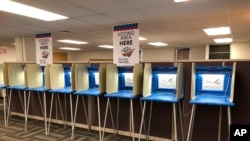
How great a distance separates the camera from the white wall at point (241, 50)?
27.0 feet

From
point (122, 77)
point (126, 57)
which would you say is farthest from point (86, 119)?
point (126, 57)

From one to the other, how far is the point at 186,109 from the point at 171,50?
26.6 feet

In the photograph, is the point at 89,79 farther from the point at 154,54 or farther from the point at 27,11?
the point at 154,54

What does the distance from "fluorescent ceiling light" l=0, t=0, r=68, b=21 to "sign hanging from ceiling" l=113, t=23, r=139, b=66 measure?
1092mm

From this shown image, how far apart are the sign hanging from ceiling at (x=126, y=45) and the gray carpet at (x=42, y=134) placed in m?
1.33

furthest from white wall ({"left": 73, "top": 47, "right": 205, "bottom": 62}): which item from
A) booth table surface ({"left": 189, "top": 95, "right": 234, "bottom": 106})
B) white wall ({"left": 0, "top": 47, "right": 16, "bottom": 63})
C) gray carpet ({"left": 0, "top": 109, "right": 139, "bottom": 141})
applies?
booth table surface ({"left": 189, "top": 95, "right": 234, "bottom": 106})

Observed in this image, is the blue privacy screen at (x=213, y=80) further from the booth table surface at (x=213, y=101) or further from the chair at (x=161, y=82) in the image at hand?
the chair at (x=161, y=82)

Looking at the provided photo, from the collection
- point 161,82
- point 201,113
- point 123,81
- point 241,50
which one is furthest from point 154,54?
point 201,113

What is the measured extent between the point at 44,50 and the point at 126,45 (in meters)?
2.13

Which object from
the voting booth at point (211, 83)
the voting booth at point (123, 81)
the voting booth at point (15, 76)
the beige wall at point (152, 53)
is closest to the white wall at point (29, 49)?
the beige wall at point (152, 53)

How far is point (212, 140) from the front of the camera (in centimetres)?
266

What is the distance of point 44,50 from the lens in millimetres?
4430

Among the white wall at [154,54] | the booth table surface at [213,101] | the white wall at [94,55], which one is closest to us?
the booth table surface at [213,101]

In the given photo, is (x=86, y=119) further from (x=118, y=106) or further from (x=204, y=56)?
(x=204, y=56)
